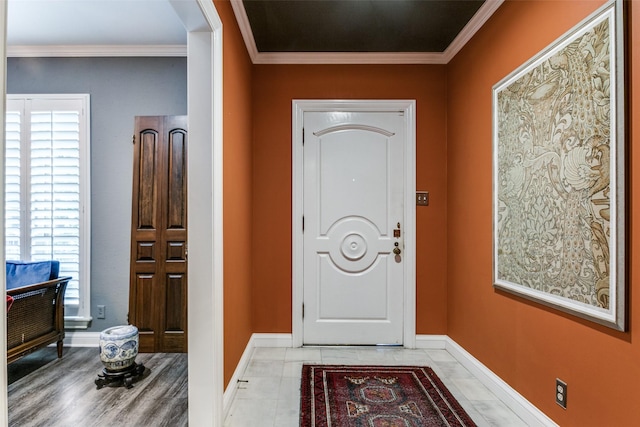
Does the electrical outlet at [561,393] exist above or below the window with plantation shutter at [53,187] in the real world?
below

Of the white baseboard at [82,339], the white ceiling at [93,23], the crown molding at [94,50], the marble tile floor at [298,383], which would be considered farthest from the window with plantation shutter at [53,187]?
the marble tile floor at [298,383]

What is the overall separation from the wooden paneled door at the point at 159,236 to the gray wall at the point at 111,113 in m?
0.29

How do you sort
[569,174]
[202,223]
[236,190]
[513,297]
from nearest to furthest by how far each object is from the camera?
1. [569,174]
2. [202,223]
3. [513,297]
4. [236,190]

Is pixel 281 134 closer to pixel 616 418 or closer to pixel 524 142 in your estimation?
pixel 524 142

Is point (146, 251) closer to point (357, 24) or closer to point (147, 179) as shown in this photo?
point (147, 179)

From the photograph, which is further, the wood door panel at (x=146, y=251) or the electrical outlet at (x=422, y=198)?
the electrical outlet at (x=422, y=198)

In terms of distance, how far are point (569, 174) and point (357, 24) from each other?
5.91 feet

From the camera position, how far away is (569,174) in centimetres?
164

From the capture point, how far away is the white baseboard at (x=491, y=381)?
1.92m

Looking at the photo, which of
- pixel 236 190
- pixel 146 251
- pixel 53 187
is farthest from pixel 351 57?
pixel 53 187

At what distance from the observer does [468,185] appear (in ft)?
8.95

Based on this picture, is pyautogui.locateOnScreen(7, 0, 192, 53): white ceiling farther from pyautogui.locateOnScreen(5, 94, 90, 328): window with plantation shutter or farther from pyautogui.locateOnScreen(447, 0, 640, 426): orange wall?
pyautogui.locateOnScreen(447, 0, 640, 426): orange wall

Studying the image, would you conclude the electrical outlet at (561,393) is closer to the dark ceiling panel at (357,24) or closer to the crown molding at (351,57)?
the dark ceiling panel at (357,24)

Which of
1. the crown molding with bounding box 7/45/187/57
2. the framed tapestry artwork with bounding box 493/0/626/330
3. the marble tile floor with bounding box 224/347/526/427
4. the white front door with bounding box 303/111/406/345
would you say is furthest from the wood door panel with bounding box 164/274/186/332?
the framed tapestry artwork with bounding box 493/0/626/330
